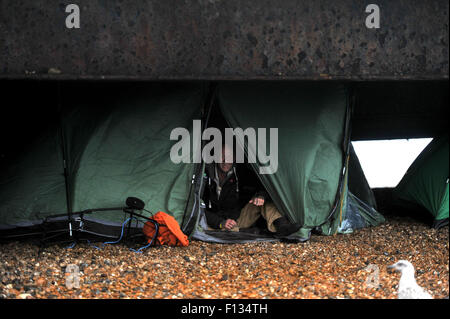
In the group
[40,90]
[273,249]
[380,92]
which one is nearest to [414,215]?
[380,92]

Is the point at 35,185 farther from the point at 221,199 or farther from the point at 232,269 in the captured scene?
the point at 232,269

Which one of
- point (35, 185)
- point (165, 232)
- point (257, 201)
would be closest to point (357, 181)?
point (257, 201)

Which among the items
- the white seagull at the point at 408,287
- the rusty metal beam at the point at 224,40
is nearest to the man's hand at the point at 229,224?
the rusty metal beam at the point at 224,40

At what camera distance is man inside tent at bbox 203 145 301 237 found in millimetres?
5980

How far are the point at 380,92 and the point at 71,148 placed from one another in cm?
424

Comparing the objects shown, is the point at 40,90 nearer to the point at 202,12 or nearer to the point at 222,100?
the point at 222,100

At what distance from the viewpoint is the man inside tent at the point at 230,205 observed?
5.98m

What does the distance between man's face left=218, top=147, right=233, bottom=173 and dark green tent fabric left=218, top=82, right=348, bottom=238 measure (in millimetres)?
333

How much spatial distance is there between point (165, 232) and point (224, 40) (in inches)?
79.3

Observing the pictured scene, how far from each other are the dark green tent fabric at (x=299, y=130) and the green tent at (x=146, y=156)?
0.01 meters

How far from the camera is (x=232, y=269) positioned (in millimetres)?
4848

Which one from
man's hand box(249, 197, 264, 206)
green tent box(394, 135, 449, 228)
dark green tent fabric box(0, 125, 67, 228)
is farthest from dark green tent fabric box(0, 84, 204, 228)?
green tent box(394, 135, 449, 228)

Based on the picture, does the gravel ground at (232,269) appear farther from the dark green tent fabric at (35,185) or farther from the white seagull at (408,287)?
the dark green tent fabric at (35,185)

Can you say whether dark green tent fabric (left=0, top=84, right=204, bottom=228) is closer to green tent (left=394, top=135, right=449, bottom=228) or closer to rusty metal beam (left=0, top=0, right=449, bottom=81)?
rusty metal beam (left=0, top=0, right=449, bottom=81)
